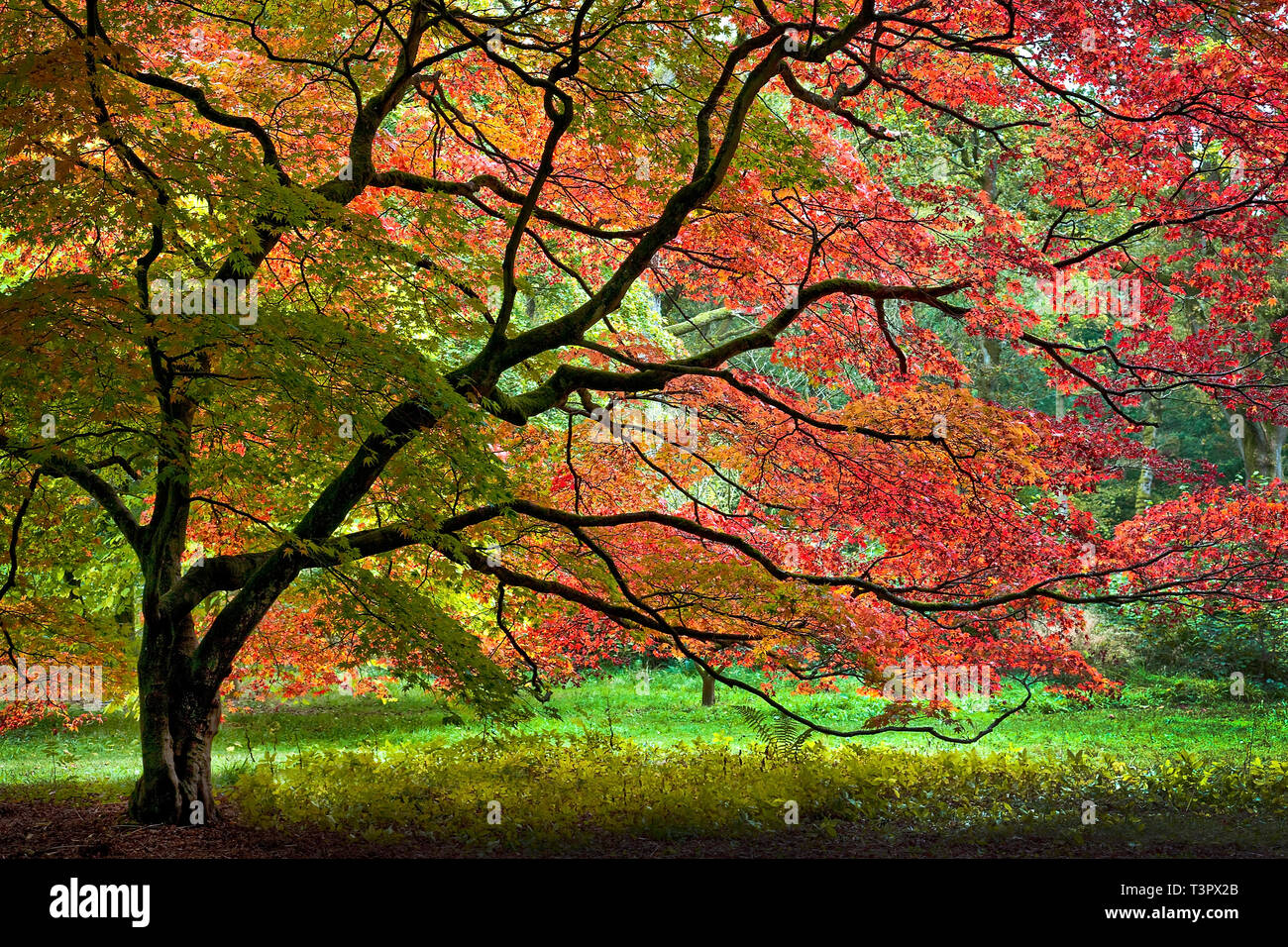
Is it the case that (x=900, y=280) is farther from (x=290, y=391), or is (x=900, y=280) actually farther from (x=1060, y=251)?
(x=290, y=391)

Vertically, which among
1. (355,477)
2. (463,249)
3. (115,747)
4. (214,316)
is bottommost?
(115,747)

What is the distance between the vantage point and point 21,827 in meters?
6.96

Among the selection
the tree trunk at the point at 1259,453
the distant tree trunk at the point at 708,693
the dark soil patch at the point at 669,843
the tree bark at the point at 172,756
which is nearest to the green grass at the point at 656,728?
the distant tree trunk at the point at 708,693

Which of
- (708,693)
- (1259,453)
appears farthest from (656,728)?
(1259,453)

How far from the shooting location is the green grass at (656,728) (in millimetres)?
11742

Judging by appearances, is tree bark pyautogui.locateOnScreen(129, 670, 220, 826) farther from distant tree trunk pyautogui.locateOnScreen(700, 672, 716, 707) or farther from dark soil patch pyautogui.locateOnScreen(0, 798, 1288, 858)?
distant tree trunk pyautogui.locateOnScreen(700, 672, 716, 707)

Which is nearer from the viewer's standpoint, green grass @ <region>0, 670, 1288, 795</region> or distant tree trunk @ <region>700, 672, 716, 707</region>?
green grass @ <region>0, 670, 1288, 795</region>

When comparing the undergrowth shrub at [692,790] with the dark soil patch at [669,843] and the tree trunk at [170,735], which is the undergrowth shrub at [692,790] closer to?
the dark soil patch at [669,843]

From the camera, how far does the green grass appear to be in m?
11.7

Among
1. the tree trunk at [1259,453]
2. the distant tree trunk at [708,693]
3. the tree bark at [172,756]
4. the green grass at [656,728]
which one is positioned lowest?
the green grass at [656,728]

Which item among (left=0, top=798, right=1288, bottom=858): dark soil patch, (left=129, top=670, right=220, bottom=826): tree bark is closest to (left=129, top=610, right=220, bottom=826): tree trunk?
(left=129, top=670, right=220, bottom=826): tree bark

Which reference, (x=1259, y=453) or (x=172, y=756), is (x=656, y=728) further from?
(x=1259, y=453)
